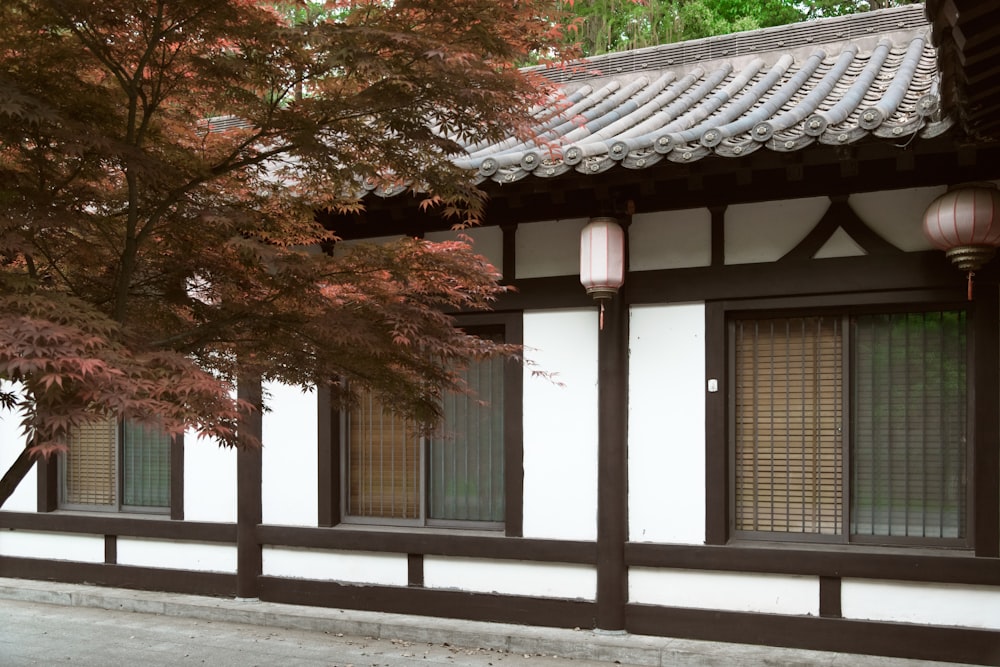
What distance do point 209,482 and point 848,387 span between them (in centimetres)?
608

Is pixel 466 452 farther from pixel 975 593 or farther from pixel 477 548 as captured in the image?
pixel 975 593

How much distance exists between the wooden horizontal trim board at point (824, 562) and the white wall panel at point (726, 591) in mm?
70

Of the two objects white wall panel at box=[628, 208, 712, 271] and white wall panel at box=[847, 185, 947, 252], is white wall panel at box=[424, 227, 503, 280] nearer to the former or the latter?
white wall panel at box=[628, 208, 712, 271]

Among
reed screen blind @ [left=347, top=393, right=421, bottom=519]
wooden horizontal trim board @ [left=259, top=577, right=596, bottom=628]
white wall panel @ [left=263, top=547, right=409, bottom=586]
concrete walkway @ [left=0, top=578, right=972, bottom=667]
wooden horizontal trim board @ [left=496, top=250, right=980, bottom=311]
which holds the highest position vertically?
wooden horizontal trim board @ [left=496, top=250, right=980, bottom=311]

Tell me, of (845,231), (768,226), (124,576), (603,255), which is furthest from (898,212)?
(124,576)

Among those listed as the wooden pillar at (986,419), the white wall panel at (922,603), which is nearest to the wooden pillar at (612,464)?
the white wall panel at (922,603)

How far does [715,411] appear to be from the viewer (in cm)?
730

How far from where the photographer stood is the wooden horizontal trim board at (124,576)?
9117mm

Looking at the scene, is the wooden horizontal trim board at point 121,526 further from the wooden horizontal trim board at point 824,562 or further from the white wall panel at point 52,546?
the wooden horizontal trim board at point 824,562

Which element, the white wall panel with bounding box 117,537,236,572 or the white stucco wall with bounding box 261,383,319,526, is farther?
the white wall panel with bounding box 117,537,236,572

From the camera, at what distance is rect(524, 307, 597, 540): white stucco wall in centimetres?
770

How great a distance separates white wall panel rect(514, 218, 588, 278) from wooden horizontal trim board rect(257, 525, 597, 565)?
223 cm

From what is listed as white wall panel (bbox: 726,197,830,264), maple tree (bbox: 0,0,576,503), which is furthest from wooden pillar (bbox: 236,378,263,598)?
white wall panel (bbox: 726,197,830,264)

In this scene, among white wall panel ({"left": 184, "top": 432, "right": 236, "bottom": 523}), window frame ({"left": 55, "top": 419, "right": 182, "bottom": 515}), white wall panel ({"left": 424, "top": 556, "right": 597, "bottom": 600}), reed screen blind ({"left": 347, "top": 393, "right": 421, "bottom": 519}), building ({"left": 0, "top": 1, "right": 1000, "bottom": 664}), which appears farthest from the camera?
window frame ({"left": 55, "top": 419, "right": 182, "bottom": 515})
